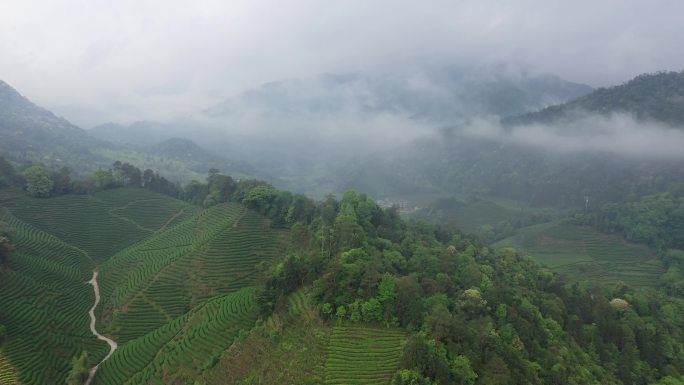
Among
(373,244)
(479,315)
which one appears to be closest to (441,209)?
(373,244)

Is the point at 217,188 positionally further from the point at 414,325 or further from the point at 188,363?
the point at 414,325

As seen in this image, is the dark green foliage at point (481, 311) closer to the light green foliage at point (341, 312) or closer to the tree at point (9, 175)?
the light green foliage at point (341, 312)

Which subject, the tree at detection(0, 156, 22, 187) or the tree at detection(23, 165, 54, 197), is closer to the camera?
the tree at detection(23, 165, 54, 197)

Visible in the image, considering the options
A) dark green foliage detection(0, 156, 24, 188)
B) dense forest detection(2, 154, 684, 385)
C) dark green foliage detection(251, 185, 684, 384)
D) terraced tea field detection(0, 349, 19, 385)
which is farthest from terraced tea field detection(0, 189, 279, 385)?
dark green foliage detection(251, 185, 684, 384)

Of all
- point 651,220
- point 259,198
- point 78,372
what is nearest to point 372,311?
point 78,372

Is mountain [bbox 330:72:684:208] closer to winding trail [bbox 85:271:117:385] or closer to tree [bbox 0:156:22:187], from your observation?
winding trail [bbox 85:271:117:385]

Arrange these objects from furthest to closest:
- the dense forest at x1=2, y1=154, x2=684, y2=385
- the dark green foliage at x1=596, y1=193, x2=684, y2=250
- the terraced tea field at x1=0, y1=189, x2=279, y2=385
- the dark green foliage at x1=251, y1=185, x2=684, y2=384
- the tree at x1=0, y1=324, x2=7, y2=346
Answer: the dark green foliage at x1=596, y1=193, x2=684, y2=250, the tree at x1=0, y1=324, x2=7, y2=346, the terraced tea field at x1=0, y1=189, x2=279, y2=385, the dense forest at x1=2, y1=154, x2=684, y2=385, the dark green foliage at x1=251, y1=185, x2=684, y2=384
